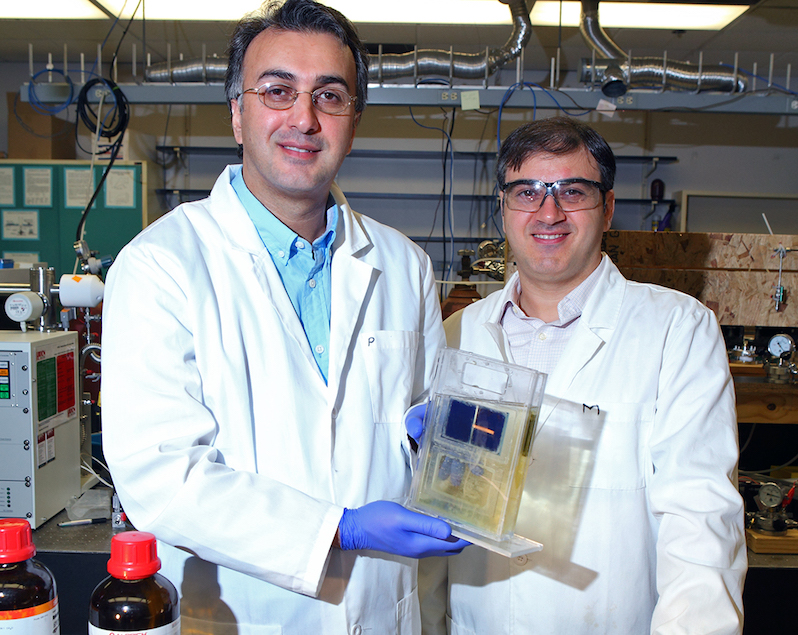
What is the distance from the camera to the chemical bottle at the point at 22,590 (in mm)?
640

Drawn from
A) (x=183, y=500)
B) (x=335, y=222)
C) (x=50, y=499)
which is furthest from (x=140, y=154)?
(x=183, y=500)

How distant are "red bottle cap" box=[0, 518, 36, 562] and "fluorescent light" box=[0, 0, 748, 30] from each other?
3586 millimetres

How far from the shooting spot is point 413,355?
48.2 inches

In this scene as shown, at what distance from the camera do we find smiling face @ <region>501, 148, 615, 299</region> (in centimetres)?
126

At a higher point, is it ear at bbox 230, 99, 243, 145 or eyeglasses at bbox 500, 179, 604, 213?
ear at bbox 230, 99, 243, 145

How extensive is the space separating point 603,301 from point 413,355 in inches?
15.9

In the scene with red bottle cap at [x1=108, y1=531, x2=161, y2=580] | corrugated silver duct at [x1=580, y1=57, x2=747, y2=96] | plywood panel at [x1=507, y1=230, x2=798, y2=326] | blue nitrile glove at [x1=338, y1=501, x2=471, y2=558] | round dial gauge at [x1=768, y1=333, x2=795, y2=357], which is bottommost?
blue nitrile glove at [x1=338, y1=501, x2=471, y2=558]

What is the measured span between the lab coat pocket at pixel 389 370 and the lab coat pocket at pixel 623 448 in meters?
0.37

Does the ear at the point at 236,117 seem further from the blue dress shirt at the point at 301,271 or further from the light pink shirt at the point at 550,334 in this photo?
the light pink shirt at the point at 550,334

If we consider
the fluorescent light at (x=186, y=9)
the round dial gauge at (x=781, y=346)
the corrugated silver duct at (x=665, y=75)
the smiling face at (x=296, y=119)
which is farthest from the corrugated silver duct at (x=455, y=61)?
the smiling face at (x=296, y=119)

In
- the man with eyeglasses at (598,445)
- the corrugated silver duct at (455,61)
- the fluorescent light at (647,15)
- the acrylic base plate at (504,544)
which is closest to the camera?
the acrylic base plate at (504,544)

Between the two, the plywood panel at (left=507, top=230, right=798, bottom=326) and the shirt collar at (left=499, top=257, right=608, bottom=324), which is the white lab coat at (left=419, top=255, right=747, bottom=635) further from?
the plywood panel at (left=507, top=230, right=798, bottom=326)

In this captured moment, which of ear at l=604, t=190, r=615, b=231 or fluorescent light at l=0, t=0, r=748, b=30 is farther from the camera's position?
fluorescent light at l=0, t=0, r=748, b=30

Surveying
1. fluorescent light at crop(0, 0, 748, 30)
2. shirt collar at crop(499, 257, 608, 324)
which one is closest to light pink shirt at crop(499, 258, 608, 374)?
shirt collar at crop(499, 257, 608, 324)
